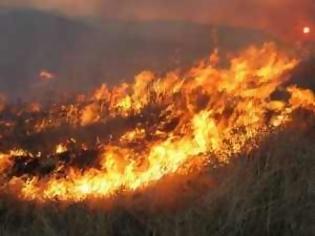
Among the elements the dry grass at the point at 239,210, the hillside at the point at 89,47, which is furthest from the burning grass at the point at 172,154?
the hillside at the point at 89,47

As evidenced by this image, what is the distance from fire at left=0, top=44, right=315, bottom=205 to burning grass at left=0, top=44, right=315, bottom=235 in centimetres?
2

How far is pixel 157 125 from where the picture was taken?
10.5 m

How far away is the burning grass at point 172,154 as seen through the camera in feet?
22.1

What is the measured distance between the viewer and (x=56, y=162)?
9.79m

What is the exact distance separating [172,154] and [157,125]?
1601mm

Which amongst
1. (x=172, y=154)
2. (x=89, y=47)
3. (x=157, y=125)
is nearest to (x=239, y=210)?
(x=172, y=154)

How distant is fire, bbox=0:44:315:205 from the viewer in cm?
816

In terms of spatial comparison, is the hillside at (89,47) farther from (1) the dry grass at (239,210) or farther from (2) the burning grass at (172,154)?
(1) the dry grass at (239,210)

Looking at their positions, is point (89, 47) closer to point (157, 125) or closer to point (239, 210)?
point (157, 125)

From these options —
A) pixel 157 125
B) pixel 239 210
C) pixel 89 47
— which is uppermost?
pixel 89 47

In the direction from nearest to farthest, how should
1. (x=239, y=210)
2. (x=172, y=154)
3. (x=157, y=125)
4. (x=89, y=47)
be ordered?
(x=239, y=210), (x=172, y=154), (x=157, y=125), (x=89, y=47)

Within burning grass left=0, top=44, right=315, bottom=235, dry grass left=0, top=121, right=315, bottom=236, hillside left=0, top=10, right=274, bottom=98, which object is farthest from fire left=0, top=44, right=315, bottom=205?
hillside left=0, top=10, right=274, bottom=98

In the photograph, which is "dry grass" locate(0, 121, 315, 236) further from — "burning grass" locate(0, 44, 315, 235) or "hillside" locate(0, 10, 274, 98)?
"hillside" locate(0, 10, 274, 98)

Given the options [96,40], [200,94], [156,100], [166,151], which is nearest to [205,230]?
[166,151]
